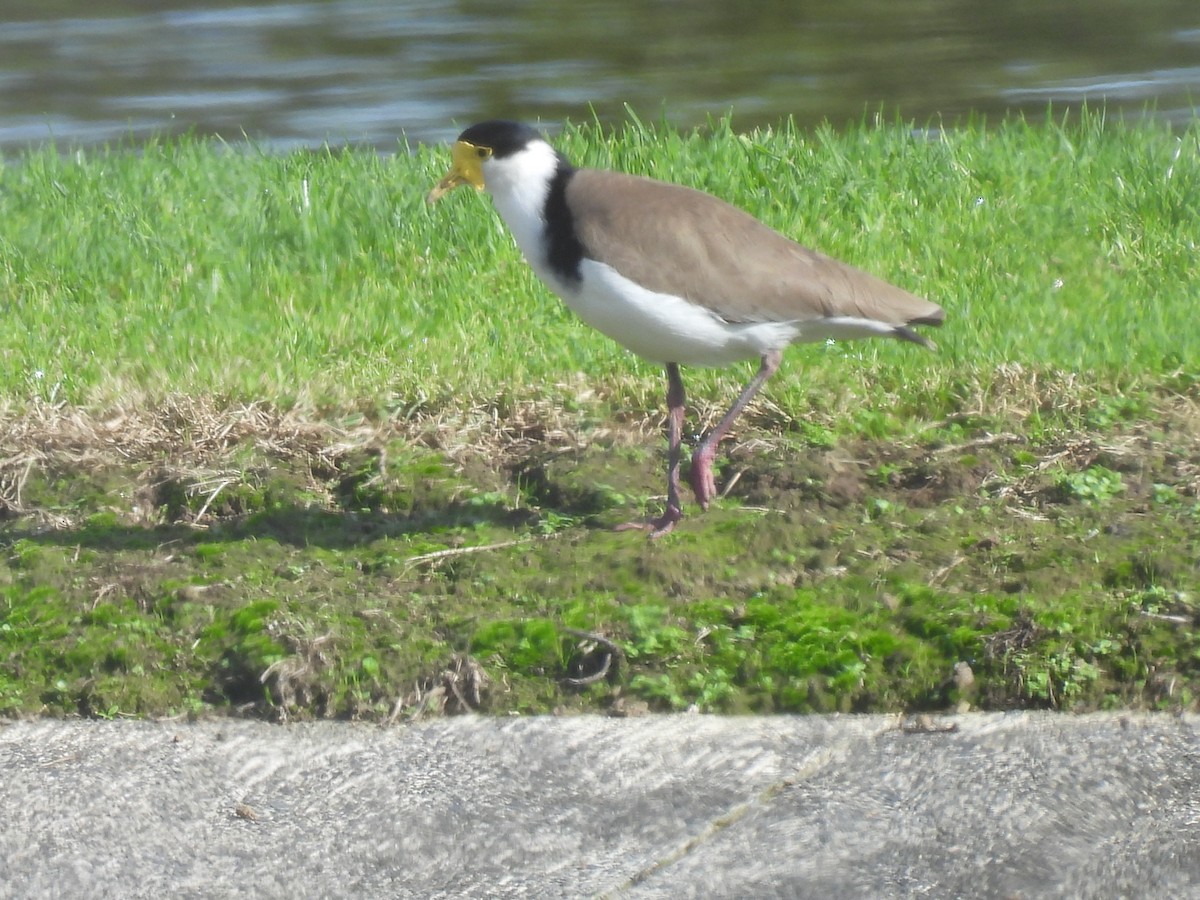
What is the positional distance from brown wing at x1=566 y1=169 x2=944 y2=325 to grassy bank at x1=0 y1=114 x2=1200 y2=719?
440mm

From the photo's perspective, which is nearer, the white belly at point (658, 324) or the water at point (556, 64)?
the white belly at point (658, 324)

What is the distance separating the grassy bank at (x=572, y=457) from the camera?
3713 mm

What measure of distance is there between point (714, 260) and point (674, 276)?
5.7 inches

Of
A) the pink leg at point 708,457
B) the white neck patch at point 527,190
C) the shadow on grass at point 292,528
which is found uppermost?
the white neck patch at point 527,190

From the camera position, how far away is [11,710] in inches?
146

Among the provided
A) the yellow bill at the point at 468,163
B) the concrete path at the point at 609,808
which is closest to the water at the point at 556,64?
the yellow bill at the point at 468,163

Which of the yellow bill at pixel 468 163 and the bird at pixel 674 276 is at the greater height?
the yellow bill at pixel 468 163

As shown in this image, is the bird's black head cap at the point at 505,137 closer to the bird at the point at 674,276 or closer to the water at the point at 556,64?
the bird at the point at 674,276

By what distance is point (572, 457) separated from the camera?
16.0ft

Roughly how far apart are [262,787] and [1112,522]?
2.15m

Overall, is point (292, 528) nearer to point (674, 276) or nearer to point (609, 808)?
point (674, 276)

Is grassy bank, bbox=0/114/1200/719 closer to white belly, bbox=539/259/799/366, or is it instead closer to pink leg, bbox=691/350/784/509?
pink leg, bbox=691/350/784/509

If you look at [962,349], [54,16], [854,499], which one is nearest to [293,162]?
[962,349]

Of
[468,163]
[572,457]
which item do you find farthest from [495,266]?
[572,457]
